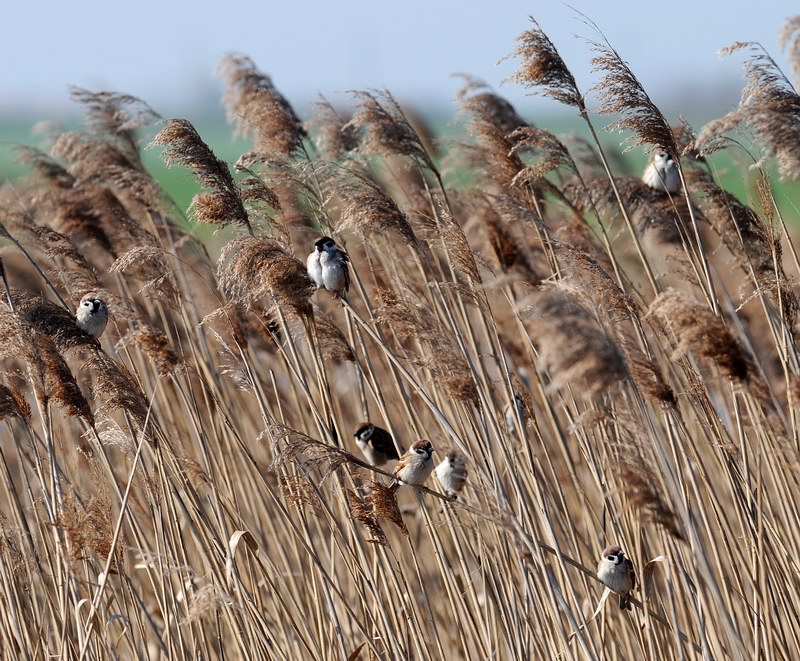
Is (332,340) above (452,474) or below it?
above

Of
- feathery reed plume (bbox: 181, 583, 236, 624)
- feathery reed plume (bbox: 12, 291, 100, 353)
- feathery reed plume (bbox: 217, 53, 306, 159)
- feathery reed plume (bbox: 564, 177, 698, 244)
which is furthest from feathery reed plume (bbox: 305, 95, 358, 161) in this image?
feathery reed plume (bbox: 181, 583, 236, 624)

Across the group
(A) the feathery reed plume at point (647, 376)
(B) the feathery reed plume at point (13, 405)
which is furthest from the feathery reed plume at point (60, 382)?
(A) the feathery reed plume at point (647, 376)

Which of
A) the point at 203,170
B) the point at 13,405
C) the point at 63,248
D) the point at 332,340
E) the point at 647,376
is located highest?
the point at 203,170

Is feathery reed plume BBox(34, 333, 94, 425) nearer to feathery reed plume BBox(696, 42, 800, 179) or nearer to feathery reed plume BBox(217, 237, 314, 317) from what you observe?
feathery reed plume BBox(217, 237, 314, 317)

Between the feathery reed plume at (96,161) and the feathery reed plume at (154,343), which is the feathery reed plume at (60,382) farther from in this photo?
the feathery reed plume at (96,161)

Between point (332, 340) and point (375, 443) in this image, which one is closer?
point (332, 340)

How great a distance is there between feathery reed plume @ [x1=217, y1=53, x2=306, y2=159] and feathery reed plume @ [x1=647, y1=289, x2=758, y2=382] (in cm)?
237

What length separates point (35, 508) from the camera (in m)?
4.09

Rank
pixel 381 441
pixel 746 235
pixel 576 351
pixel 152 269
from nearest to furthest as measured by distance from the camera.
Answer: pixel 576 351, pixel 746 235, pixel 152 269, pixel 381 441

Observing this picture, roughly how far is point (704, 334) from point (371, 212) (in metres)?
1.49

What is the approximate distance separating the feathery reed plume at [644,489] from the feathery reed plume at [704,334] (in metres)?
0.35

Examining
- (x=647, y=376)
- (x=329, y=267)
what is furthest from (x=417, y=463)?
(x=647, y=376)

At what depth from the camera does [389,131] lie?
181 inches

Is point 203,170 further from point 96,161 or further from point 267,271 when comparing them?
point 96,161
